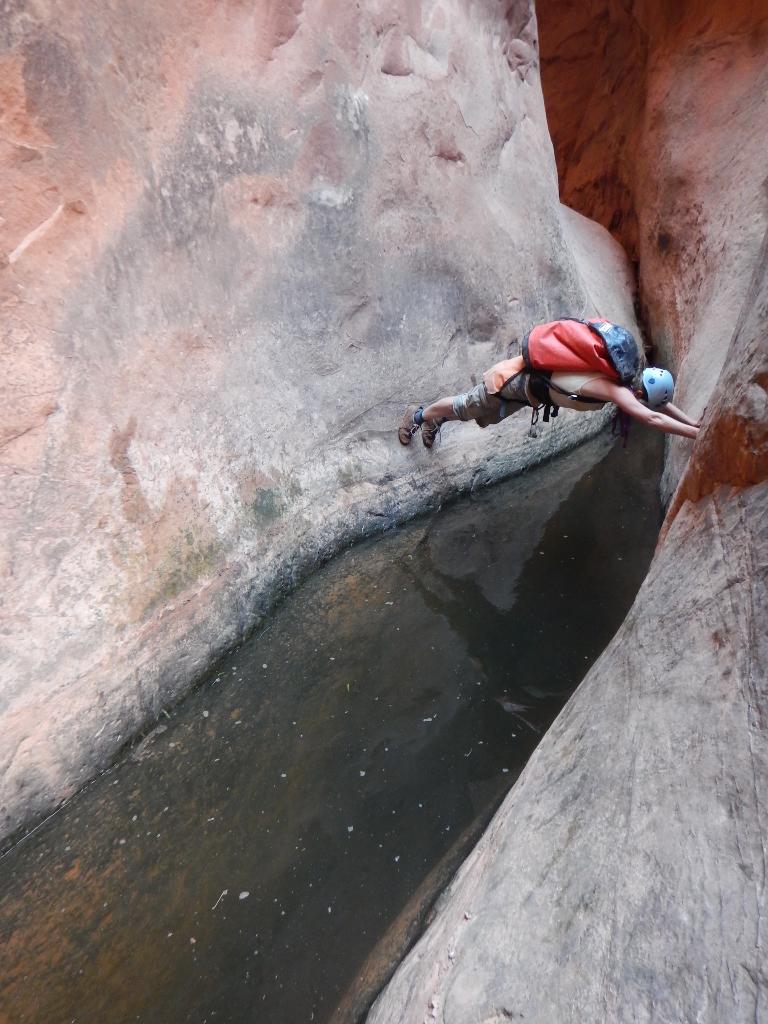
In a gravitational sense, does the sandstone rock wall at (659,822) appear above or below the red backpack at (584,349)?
below

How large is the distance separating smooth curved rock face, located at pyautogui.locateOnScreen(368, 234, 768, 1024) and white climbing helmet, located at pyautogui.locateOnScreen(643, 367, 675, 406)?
97cm

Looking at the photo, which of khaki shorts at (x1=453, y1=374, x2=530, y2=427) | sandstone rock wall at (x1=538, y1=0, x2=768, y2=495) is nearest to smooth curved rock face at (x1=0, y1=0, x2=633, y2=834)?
khaki shorts at (x1=453, y1=374, x2=530, y2=427)

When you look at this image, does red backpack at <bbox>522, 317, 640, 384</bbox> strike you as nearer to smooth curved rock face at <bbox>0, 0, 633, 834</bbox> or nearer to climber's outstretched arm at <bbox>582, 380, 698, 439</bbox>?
climber's outstretched arm at <bbox>582, 380, 698, 439</bbox>

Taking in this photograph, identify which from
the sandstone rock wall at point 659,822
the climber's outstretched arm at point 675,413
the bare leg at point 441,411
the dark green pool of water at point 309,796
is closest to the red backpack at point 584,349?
the climber's outstretched arm at point 675,413

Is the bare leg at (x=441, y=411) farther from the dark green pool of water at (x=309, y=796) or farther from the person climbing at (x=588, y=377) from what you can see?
the dark green pool of water at (x=309, y=796)

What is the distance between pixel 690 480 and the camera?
196 cm

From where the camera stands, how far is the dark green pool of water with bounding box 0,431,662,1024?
78.7 inches

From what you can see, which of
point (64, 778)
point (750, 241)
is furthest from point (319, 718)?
point (750, 241)

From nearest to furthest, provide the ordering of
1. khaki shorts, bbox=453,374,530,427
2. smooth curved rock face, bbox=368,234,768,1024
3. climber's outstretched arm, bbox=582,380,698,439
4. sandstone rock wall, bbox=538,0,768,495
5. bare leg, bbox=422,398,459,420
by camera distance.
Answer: smooth curved rock face, bbox=368,234,768,1024 < climber's outstretched arm, bbox=582,380,698,439 < khaki shorts, bbox=453,374,530,427 < bare leg, bbox=422,398,459,420 < sandstone rock wall, bbox=538,0,768,495

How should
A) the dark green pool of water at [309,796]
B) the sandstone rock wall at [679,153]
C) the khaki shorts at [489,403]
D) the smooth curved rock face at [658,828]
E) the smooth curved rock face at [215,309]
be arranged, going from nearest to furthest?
the smooth curved rock face at [658,828], the dark green pool of water at [309,796], the smooth curved rock face at [215,309], the khaki shorts at [489,403], the sandstone rock wall at [679,153]

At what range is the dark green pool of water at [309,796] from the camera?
2000mm

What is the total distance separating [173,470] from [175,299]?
2.55 feet

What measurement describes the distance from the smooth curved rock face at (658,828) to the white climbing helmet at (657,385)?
97 centimetres

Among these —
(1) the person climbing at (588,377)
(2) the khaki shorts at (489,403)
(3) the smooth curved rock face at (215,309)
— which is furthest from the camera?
(2) the khaki shorts at (489,403)
